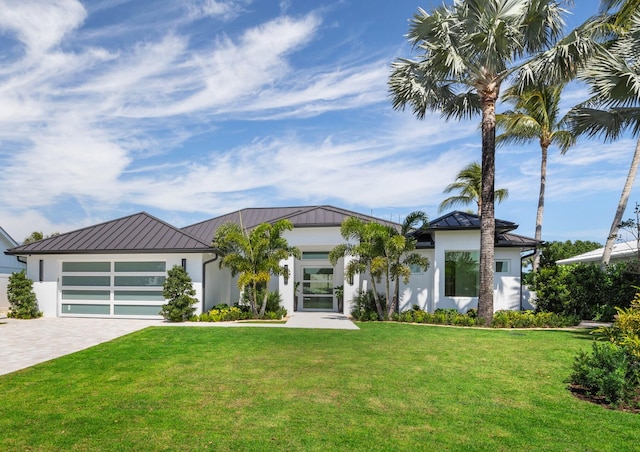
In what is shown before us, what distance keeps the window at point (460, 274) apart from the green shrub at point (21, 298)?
17.0 m

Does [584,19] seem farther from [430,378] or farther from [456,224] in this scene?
[430,378]

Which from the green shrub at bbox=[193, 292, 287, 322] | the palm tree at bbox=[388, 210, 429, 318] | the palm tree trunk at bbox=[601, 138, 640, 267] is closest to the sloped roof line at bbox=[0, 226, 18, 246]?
the green shrub at bbox=[193, 292, 287, 322]

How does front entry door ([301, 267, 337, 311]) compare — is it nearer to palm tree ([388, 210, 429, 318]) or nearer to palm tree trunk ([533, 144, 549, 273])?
palm tree ([388, 210, 429, 318])

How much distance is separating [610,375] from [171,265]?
14719 millimetres

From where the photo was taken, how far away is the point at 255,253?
1536 centimetres

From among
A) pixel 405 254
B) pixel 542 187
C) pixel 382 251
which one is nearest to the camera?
pixel 382 251

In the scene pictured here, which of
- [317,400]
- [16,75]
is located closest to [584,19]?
[317,400]

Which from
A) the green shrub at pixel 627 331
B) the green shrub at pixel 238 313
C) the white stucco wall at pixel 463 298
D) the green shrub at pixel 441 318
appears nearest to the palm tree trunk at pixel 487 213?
the green shrub at pixel 441 318

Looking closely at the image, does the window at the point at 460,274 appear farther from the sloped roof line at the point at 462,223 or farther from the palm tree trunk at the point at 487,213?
the palm tree trunk at the point at 487,213

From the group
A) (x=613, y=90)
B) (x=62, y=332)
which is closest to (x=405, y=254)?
(x=613, y=90)

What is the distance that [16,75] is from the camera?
1371 cm

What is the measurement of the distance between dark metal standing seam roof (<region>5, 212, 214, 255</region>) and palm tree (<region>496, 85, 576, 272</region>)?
55.6ft

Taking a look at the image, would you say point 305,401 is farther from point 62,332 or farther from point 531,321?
point 531,321

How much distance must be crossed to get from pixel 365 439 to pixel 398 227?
15.1 m
